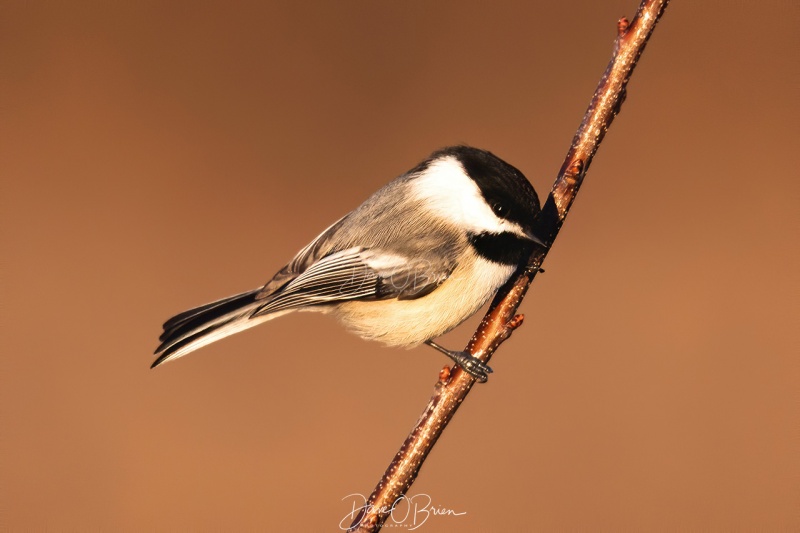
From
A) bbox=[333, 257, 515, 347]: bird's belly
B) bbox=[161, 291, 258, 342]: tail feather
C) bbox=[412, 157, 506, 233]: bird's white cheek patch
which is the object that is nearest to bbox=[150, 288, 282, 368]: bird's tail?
bbox=[161, 291, 258, 342]: tail feather

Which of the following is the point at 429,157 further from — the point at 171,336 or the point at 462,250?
A: the point at 171,336

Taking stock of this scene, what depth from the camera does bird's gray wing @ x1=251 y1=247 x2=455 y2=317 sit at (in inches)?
48.8

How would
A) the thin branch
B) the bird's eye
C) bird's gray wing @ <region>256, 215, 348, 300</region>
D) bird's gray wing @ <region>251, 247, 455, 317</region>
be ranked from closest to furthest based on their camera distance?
the thin branch → the bird's eye → bird's gray wing @ <region>251, 247, 455, 317</region> → bird's gray wing @ <region>256, 215, 348, 300</region>

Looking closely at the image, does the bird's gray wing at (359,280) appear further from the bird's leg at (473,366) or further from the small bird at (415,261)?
the bird's leg at (473,366)

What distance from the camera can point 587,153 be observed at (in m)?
1.10

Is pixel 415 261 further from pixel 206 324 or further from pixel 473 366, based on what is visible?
pixel 206 324

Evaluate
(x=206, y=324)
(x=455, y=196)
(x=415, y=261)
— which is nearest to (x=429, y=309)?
(x=415, y=261)

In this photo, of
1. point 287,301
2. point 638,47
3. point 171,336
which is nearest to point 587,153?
point 638,47

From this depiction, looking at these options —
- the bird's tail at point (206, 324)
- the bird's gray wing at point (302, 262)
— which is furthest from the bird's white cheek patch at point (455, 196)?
the bird's tail at point (206, 324)

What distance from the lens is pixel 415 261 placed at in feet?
4.06

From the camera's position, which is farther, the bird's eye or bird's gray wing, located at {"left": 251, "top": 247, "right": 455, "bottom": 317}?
bird's gray wing, located at {"left": 251, "top": 247, "right": 455, "bottom": 317}

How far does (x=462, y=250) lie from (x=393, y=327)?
8.2 inches

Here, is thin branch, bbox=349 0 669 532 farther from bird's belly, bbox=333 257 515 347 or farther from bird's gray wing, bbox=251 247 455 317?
bird's gray wing, bbox=251 247 455 317

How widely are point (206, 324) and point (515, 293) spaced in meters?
0.54
